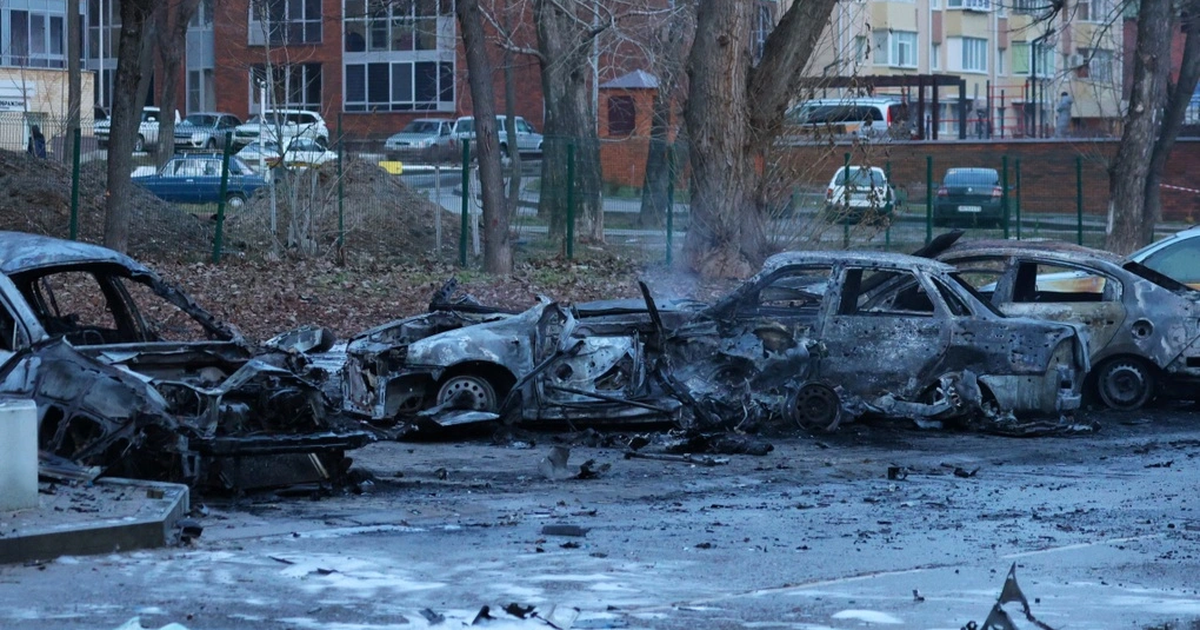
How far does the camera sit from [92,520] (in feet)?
25.0

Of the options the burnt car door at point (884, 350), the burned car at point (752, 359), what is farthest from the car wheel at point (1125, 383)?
the burnt car door at point (884, 350)

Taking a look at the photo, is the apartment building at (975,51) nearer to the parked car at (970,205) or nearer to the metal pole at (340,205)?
the parked car at (970,205)

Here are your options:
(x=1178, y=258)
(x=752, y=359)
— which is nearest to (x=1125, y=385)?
(x=1178, y=258)

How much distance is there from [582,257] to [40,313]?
1475cm

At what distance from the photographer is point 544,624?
20.5 feet

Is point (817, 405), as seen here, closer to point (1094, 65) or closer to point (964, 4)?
point (964, 4)

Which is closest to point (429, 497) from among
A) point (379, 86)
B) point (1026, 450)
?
point (1026, 450)

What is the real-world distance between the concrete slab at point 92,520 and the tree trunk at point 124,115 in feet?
34.7

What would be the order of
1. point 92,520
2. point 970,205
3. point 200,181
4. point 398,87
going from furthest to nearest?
point 398,87, point 970,205, point 200,181, point 92,520

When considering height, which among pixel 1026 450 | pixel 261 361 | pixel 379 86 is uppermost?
pixel 379 86

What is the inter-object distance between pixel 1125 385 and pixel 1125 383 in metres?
0.02

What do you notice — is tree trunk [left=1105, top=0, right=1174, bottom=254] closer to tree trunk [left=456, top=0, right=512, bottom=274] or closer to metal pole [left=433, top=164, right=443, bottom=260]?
tree trunk [left=456, top=0, right=512, bottom=274]

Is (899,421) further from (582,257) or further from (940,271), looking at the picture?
(582,257)

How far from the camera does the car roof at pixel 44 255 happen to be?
10055 mm
